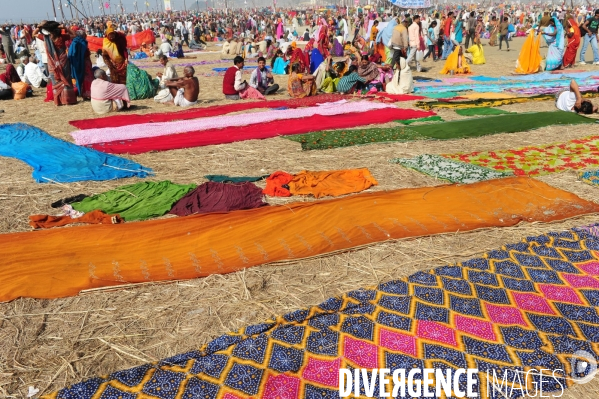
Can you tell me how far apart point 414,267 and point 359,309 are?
0.74 m

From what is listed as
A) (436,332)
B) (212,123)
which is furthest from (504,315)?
(212,123)

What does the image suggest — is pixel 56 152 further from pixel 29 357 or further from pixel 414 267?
pixel 414 267

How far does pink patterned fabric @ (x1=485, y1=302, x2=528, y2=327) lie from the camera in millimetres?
2564

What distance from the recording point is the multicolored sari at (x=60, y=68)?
9.62 metres

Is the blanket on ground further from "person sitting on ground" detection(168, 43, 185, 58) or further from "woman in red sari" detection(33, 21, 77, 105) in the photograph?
"person sitting on ground" detection(168, 43, 185, 58)

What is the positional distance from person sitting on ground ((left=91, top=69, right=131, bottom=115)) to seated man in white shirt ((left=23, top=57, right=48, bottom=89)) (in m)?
4.27

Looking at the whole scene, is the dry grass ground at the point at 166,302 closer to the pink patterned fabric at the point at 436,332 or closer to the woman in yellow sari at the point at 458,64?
the pink patterned fabric at the point at 436,332

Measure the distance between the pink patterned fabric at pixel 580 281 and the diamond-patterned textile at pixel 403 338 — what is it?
0.03ft

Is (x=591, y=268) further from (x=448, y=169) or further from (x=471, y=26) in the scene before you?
(x=471, y=26)

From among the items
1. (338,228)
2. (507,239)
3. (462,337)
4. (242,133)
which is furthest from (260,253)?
(242,133)

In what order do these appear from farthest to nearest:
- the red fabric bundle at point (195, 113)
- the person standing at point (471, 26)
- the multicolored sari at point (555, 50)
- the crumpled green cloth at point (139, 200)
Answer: the person standing at point (471, 26) → the multicolored sari at point (555, 50) → the red fabric bundle at point (195, 113) → the crumpled green cloth at point (139, 200)

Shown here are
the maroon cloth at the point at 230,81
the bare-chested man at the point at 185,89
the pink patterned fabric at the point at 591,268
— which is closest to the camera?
the pink patterned fabric at the point at 591,268

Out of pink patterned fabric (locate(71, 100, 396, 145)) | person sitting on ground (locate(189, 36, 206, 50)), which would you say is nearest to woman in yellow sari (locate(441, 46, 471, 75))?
pink patterned fabric (locate(71, 100, 396, 145))

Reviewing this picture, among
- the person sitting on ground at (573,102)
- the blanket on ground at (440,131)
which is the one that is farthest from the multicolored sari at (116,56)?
the person sitting on ground at (573,102)
